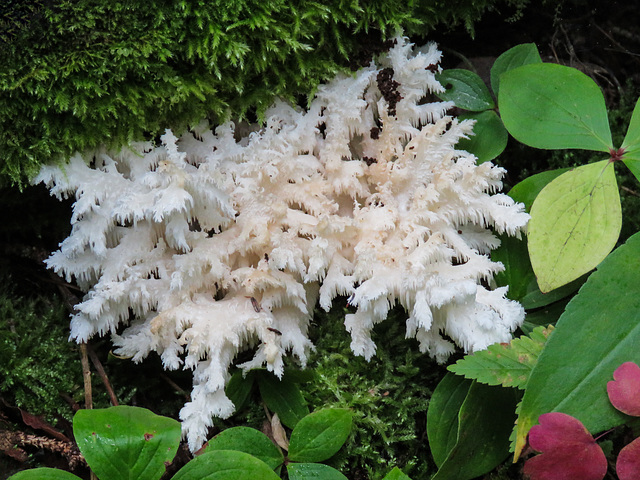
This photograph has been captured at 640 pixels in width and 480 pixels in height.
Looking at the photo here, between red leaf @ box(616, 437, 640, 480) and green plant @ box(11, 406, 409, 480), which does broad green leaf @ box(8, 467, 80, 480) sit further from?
red leaf @ box(616, 437, 640, 480)

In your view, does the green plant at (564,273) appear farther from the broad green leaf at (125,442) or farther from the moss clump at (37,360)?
the moss clump at (37,360)

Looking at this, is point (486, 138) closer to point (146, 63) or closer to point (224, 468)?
point (146, 63)

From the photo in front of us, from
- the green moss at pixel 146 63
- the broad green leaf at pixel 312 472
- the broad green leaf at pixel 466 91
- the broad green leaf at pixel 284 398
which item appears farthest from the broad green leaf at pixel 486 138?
the broad green leaf at pixel 312 472

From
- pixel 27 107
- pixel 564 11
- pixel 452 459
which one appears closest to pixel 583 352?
pixel 452 459

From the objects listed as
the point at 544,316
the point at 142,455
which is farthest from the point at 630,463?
the point at 142,455

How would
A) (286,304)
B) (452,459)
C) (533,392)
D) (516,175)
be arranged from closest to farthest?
(533,392), (452,459), (286,304), (516,175)

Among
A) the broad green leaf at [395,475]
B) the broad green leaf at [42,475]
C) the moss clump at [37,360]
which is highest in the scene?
the broad green leaf at [42,475]

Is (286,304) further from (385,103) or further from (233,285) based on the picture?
(385,103)
